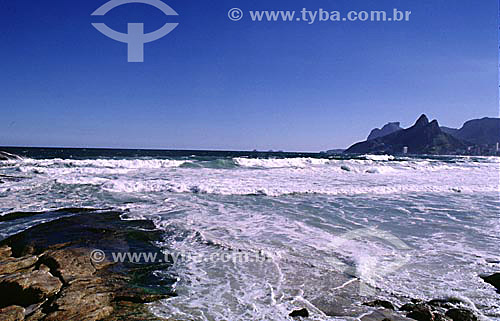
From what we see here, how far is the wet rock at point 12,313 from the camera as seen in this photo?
3.06 m

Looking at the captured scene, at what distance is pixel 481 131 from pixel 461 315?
17354 cm

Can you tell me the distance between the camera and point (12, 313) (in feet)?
10.3

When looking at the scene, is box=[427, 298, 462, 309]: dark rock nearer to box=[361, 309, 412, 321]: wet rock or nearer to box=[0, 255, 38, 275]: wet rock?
box=[361, 309, 412, 321]: wet rock

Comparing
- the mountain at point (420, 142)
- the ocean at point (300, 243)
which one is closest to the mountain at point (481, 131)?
the mountain at point (420, 142)

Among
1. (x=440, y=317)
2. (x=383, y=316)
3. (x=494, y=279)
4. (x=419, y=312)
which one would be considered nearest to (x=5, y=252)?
(x=383, y=316)

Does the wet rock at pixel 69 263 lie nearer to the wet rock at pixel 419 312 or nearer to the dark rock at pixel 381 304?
the dark rock at pixel 381 304

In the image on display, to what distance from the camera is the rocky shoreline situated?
3.33 m

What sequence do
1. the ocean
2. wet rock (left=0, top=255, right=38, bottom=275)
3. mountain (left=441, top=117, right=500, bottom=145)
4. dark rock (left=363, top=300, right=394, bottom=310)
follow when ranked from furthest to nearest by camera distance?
mountain (left=441, top=117, right=500, bottom=145), wet rock (left=0, top=255, right=38, bottom=275), the ocean, dark rock (left=363, top=300, right=394, bottom=310)

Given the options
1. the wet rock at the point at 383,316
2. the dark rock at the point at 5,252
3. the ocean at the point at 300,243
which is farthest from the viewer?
the dark rock at the point at 5,252

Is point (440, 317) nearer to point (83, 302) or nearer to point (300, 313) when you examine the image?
point (300, 313)

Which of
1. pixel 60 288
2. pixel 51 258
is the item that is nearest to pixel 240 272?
pixel 60 288

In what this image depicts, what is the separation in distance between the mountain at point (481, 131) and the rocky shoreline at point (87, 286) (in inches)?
5934

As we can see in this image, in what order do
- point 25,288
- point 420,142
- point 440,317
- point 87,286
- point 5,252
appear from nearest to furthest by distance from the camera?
point 440,317 < point 25,288 < point 87,286 < point 5,252 < point 420,142

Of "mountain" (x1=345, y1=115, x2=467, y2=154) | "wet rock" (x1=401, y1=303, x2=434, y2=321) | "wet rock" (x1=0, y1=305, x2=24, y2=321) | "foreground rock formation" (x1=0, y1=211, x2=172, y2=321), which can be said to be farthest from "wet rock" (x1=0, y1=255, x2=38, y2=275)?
"mountain" (x1=345, y1=115, x2=467, y2=154)
